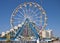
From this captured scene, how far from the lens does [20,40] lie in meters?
55.2

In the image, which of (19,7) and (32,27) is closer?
(32,27)

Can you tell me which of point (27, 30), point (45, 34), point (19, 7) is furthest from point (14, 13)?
point (45, 34)

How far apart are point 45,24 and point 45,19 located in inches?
54.7

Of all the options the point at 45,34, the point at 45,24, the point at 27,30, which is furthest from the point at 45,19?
the point at 45,34

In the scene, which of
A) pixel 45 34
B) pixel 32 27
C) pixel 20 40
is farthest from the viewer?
pixel 45 34

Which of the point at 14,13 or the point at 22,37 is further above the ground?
the point at 14,13

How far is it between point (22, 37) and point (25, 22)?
6127 millimetres

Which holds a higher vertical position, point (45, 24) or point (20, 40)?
point (45, 24)

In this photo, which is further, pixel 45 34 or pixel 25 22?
pixel 45 34

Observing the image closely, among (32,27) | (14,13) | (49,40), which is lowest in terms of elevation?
(49,40)

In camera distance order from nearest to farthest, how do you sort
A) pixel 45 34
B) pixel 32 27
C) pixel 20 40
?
1. pixel 32 27
2. pixel 20 40
3. pixel 45 34

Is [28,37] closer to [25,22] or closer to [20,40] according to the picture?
[20,40]

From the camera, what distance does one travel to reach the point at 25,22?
51.7m

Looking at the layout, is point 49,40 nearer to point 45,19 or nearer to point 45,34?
point 45,19
